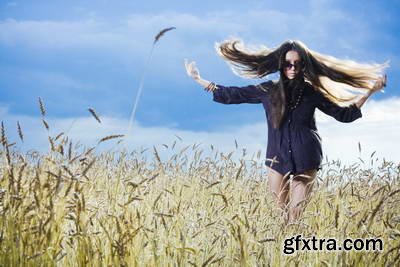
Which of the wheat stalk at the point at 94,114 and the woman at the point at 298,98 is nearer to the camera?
the wheat stalk at the point at 94,114

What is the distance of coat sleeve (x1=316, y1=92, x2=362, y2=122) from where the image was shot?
19.4ft

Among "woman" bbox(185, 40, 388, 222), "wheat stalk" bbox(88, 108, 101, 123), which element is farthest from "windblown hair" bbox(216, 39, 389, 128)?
"wheat stalk" bbox(88, 108, 101, 123)

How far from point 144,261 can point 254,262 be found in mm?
758

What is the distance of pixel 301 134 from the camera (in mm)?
5859

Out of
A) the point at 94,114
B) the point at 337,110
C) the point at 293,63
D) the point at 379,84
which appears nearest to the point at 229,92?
the point at 293,63

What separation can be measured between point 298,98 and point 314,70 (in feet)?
1.40

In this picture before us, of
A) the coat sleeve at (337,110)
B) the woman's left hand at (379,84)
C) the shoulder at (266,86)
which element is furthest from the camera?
the shoulder at (266,86)

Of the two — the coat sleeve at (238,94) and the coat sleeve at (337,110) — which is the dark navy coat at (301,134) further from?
the coat sleeve at (238,94)

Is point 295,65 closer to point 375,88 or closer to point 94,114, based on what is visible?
point 375,88

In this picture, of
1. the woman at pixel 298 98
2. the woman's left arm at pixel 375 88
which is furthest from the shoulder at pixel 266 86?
the woman's left arm at pixel 375 88

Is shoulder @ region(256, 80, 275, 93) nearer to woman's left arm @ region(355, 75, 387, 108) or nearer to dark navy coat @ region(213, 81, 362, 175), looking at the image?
dark navy coat @ region(213, 81, 362, 175)

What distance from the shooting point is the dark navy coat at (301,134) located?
19.0 ft

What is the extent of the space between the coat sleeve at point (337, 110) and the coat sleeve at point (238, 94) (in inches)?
26.0

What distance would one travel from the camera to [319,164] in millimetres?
5902
